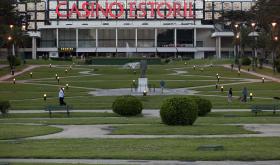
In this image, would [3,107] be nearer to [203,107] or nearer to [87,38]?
[203,107]

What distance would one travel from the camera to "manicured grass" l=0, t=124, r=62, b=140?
1072 inches

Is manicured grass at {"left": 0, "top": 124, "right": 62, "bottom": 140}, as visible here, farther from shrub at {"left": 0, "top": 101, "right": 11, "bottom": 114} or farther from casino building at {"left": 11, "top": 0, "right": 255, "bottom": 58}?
casino building at {"left": 11, "top": 0, "right": 255, "bottom": 58}

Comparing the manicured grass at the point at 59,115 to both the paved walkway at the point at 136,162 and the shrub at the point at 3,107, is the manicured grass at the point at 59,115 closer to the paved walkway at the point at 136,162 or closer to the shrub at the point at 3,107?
the shrub at the point at 3,107

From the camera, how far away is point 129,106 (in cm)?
4009

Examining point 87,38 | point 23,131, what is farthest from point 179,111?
point 87,38

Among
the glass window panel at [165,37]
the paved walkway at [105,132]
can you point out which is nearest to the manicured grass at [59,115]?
the paved walkway at [105,132]

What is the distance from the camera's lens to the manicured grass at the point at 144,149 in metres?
20.3

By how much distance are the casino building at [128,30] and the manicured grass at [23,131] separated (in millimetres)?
142121

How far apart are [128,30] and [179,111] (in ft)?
490

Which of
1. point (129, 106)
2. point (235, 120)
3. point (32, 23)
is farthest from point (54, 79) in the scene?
point (32, 23)

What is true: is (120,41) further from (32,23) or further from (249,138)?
(249,138)

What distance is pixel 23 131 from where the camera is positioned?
94.3 ft

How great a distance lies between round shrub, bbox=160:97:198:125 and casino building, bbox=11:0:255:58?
466 feet

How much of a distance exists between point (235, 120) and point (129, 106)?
779cm
